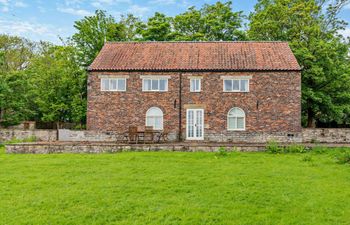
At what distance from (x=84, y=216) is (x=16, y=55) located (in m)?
37.4

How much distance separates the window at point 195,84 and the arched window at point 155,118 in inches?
103

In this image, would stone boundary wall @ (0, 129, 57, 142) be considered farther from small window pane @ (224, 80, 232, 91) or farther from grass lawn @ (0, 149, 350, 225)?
small window pane @ (224, 80, 232, 91)

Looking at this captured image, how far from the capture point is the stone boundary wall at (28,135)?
958 inches

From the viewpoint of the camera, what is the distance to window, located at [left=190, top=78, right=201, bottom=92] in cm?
2252

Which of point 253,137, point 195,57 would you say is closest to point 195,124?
point 253,137

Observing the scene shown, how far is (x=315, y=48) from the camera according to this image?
87.1ft

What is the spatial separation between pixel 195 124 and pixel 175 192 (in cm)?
1349

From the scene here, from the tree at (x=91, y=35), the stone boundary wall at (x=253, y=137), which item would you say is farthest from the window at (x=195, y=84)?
the tree at (x=91, y=35)

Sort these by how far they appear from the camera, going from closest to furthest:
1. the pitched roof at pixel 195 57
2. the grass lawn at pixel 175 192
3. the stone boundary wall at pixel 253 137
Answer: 1. the grass lawn at pixel 175 192
2. the stone boundary wall at pixel 253 137
3. the pitched roof at pixel 195 57

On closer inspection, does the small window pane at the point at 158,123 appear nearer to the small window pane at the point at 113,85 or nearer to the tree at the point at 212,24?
the small window pane at the point at 113,85

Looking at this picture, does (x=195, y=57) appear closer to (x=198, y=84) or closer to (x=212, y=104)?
(x=198, y=84)

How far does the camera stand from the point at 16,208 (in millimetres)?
7453

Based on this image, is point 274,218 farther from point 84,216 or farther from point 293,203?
point 84,216

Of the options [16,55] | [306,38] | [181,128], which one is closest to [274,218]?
[181,128]
